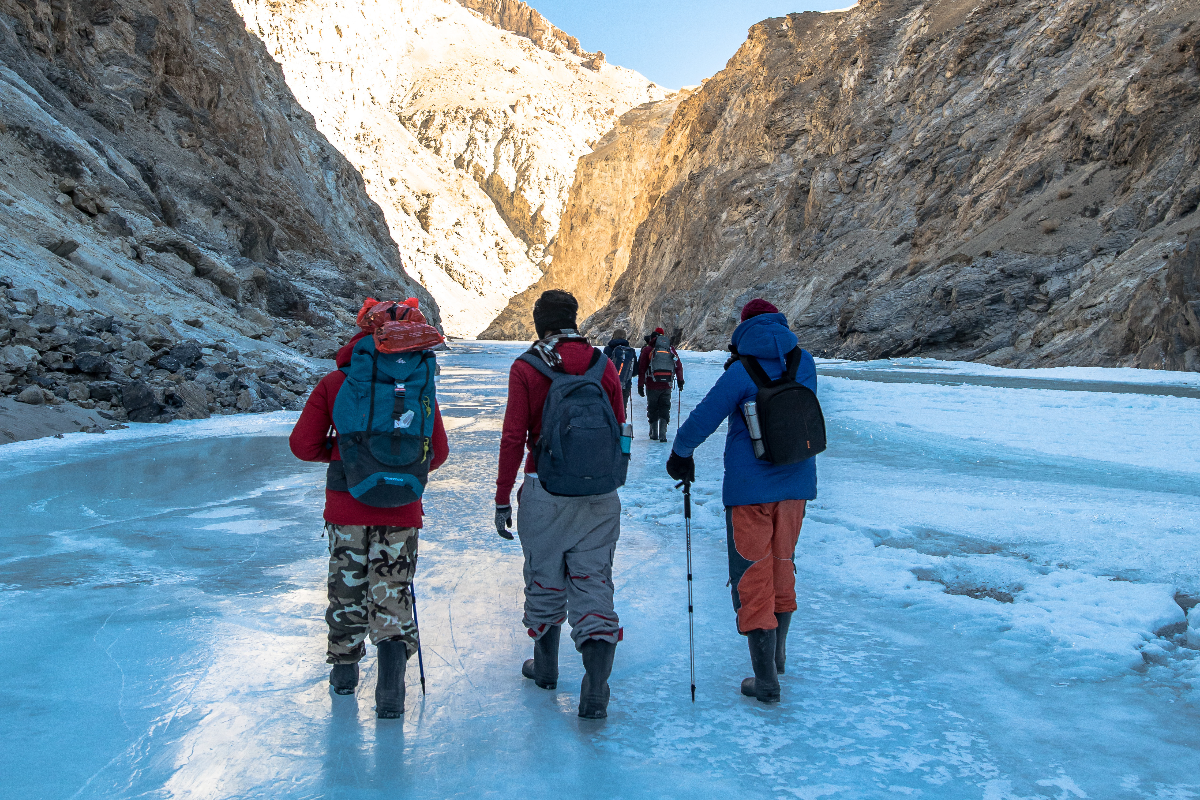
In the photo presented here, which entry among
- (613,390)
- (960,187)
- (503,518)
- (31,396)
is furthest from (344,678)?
(960,187)

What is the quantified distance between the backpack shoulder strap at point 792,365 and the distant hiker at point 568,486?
72 cm

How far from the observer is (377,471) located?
10.1 ft

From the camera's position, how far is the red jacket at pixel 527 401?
10.8 feet

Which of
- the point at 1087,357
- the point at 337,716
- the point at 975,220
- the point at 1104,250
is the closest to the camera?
the point at 337,716

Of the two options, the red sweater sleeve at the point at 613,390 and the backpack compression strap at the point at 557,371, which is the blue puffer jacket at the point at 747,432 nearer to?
the red sweater sleeve at the point at 613,390

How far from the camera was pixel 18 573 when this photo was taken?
487cm

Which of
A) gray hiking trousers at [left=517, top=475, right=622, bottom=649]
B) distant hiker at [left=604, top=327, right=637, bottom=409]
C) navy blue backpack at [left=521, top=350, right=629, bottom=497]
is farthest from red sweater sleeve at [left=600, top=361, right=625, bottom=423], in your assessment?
distant hiker at [left=604, top=327, right=637, bottom=409]

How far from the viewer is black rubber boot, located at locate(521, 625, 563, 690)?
3437 millimetres

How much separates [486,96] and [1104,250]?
152 meters

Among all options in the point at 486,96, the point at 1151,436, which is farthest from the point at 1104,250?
the point at 486,96

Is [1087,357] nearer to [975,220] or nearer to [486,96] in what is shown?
[975,220]

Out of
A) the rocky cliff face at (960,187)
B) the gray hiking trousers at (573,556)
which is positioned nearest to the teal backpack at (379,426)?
the gray hiking trousers at (573,556)

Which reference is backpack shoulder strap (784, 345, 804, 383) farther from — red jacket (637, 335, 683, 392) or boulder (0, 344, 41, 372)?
boulder (0, 344, 41, 372)

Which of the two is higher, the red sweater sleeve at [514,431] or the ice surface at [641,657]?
the red sweater sleeve at [514,431]
